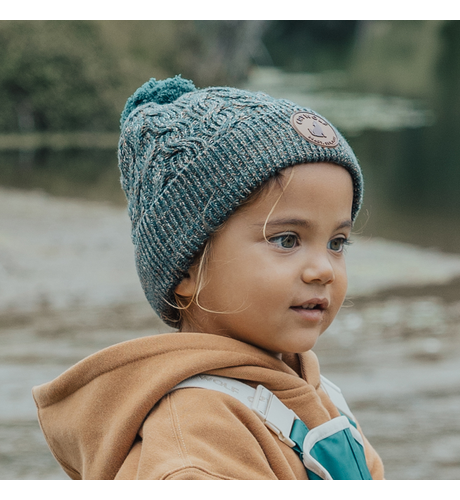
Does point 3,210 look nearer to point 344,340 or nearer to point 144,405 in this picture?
point 344,340

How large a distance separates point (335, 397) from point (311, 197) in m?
0.48

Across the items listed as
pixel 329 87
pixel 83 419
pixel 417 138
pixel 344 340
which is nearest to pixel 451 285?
pixel 344 340

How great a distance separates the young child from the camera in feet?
4.03

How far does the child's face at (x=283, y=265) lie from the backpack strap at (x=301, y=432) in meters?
0.12

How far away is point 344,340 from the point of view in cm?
412

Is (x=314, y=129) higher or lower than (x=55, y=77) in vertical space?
higher

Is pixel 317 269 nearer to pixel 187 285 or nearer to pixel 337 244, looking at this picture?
pixel 337 244

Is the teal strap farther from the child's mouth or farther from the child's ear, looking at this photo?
the child's ear

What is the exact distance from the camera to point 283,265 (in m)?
1.31

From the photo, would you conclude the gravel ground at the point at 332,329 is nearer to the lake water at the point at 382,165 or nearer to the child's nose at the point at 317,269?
the lake water at the point at 382,165

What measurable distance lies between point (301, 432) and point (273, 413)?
0.07 metres

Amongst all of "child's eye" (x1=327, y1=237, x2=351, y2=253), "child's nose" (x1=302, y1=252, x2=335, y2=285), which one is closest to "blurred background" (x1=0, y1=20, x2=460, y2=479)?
"child's eye" (x1=327, y1=237, x2=351, y2=253)

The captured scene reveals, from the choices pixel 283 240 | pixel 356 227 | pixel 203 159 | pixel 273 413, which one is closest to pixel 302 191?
pixel 283 240

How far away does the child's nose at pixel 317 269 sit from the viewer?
51.5 inches
